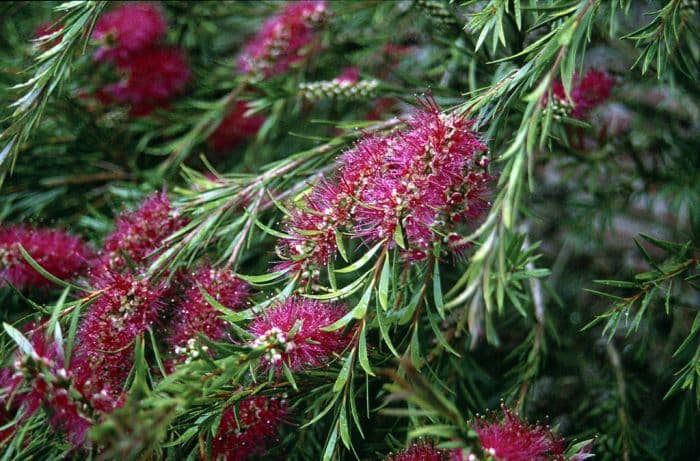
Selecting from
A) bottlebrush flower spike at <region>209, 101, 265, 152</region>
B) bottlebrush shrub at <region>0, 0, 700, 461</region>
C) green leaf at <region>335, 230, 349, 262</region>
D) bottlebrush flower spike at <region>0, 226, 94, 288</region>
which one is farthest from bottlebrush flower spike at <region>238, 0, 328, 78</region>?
green leaf at <region>335, 230, 349, 262</region>

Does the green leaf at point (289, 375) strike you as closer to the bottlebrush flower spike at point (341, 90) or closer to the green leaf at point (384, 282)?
the green leaf at point (384, 282)

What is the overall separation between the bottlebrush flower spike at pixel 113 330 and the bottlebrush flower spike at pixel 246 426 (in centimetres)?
11

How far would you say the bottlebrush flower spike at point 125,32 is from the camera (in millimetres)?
1044

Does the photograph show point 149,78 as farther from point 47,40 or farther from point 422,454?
point 422,454

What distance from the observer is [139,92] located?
1100mm

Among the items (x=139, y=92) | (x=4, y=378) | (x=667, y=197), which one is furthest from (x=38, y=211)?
(x=667, y=197)

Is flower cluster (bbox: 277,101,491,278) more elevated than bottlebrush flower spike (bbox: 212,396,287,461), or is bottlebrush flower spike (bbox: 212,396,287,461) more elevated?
flower cluster (bbox: 277,101,491,278)

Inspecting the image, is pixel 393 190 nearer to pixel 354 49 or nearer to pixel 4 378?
pixel 4 378

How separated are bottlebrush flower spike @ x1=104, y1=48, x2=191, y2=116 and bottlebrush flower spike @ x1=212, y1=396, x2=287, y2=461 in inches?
25.6

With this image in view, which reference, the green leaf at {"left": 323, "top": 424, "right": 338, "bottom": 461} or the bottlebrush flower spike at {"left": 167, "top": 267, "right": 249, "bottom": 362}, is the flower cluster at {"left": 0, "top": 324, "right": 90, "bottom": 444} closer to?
the bottlebrush flower spike at {"left": 167, "top": 267, "right": 249, "bottom": 362}

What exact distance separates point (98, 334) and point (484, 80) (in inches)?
24.2

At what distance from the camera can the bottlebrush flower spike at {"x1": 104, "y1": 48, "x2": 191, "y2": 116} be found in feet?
3.56

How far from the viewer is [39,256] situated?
2.62 ft

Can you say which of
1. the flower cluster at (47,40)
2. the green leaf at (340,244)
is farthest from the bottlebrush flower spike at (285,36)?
the green leaf at (340,244)
